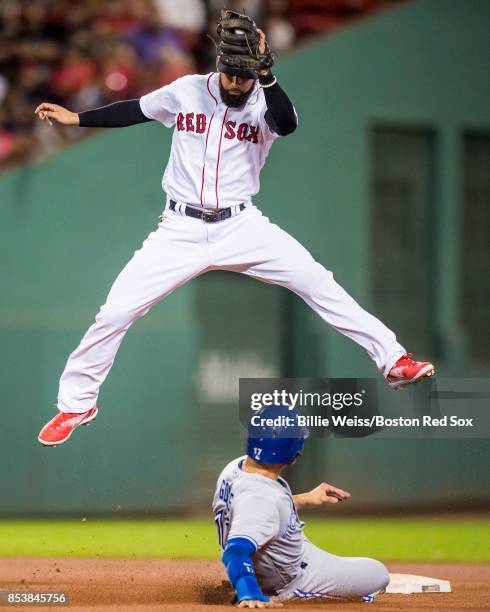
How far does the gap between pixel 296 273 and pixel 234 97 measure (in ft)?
2.85

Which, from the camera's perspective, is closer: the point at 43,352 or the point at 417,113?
the point at 43,352

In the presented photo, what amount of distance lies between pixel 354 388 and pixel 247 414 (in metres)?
0.55

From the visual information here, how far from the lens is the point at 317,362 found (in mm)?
11320

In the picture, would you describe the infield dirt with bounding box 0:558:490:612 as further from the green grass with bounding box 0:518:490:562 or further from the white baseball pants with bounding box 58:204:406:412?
the green grass with bounding box 0:518:490:562

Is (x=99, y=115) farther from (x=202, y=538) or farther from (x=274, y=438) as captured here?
(x=202, y=538)

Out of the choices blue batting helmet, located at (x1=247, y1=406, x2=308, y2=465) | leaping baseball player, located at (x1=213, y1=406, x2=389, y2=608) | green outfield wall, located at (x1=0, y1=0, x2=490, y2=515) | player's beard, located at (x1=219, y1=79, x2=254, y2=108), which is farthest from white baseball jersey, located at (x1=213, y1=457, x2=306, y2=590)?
green outfield wall, located at (x1=0, y1=0, x2=490, y2=515)

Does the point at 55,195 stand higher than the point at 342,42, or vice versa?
the point at 342,42

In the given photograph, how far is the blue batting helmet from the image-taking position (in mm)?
4574

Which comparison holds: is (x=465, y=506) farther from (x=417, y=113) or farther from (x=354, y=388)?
(x=354, y=388)

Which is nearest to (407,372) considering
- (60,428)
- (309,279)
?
(309,279)

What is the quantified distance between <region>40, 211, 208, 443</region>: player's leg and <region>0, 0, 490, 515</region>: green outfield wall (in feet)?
13.5

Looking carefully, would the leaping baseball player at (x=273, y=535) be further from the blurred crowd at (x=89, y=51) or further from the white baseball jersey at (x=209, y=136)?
the blurred crowd at (x=89, y=51)

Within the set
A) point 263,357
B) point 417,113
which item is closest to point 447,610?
point 263,357

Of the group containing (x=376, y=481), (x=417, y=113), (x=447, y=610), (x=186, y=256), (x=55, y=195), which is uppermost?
(x=417, y=113)
